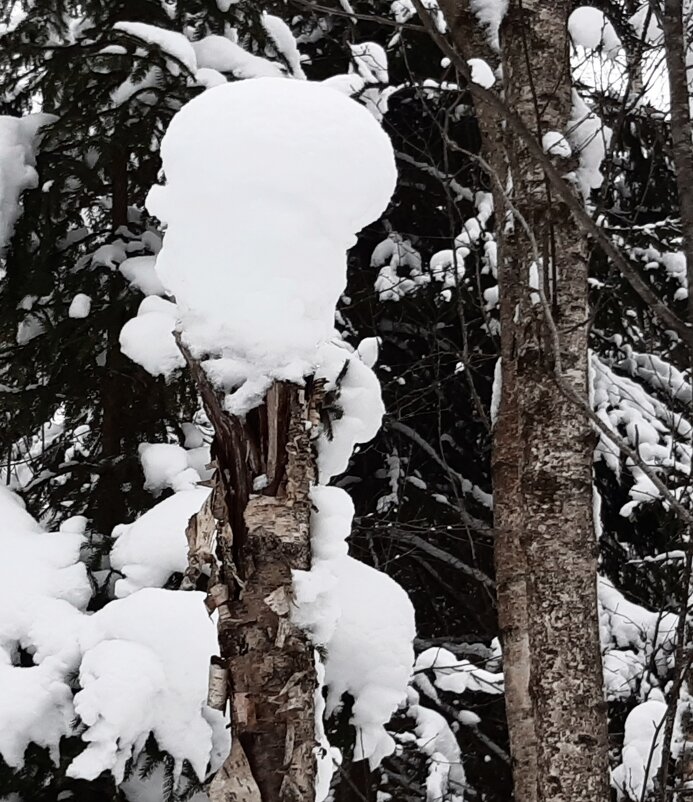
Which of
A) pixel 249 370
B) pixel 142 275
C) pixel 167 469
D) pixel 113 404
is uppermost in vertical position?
pixel 142 275

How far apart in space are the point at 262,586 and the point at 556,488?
1.68 m

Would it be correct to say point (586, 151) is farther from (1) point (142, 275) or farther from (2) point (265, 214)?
(2) point (265, 214)

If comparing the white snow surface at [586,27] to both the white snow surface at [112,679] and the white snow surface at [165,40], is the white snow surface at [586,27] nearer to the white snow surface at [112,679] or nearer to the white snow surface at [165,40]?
the white snow surface at [165,40]

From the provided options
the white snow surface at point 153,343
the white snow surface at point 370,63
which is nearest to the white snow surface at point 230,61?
the white snow surface at point 370,63

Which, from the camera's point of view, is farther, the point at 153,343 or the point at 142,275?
the point at 142,275

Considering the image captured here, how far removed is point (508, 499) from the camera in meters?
3.53

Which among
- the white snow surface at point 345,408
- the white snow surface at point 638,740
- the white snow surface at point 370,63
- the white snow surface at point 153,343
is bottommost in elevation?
the white snow surface at point 638,740

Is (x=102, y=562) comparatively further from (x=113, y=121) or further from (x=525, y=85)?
(x=525, y=85)

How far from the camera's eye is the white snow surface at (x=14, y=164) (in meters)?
3.61

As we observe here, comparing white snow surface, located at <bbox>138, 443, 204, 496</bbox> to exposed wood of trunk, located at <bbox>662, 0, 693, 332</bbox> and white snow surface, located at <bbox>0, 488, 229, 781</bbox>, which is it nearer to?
white snow surface, located at <bbox>0, 488, 229, 781</bbox>

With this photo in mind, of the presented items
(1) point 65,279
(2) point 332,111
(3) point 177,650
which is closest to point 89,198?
(1) point 65,279

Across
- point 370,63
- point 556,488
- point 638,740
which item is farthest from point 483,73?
point 638,740

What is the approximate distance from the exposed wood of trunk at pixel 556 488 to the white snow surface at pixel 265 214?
3.94 ft

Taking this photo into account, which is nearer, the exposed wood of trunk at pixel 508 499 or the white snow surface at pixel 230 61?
the exposed wood of trunk at pixel 508 499
